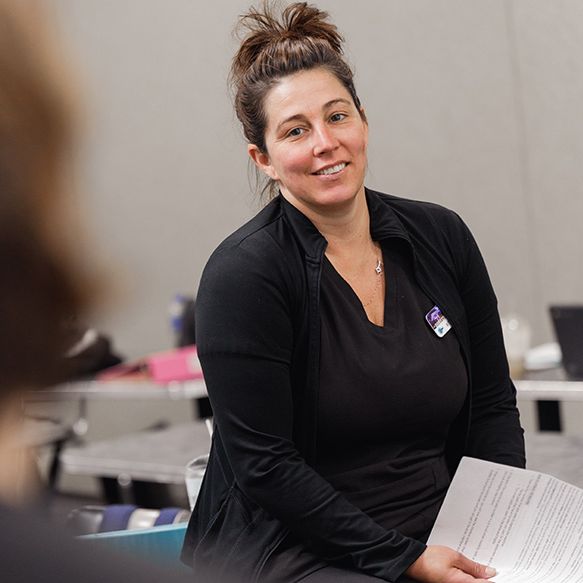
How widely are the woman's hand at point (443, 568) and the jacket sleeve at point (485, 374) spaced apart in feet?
0.84

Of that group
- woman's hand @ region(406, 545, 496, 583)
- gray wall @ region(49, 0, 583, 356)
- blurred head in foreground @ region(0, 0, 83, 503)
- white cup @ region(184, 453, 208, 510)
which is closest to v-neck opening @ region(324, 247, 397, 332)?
woman's hand @ region(406, 545, 496, 583)

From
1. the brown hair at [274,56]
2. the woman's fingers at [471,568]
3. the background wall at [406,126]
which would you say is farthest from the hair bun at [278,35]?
the background wall at [406,126]

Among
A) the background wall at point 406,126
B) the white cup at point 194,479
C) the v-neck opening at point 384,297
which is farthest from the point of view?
the background wall at point 406,126

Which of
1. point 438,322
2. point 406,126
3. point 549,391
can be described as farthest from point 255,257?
point 406,126

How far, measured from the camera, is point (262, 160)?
179 cm

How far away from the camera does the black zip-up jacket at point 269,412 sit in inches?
61.1

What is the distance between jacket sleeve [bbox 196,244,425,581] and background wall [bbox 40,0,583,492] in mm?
2979

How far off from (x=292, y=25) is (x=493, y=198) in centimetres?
333

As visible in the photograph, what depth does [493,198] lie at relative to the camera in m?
4.96

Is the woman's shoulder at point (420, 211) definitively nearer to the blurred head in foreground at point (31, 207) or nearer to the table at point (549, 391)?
the table at point (549, 391)

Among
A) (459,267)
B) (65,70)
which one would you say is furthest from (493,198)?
(65,70)

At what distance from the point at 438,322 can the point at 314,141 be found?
0.34 m

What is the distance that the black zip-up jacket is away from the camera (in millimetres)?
1552

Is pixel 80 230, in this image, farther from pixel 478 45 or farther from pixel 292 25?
pixel 478 45
